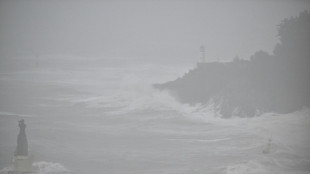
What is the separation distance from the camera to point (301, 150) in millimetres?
37938

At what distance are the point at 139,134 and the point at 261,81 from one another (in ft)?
50.6

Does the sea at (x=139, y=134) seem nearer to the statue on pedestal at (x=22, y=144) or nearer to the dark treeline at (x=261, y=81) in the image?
the dark treeline at (x=261, y=81)

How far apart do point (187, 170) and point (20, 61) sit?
7674 centimetres

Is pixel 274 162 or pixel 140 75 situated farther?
pixel 140 75

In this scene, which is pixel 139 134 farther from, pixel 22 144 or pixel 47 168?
pixel 22 144

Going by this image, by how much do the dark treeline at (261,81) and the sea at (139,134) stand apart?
1.25 metres

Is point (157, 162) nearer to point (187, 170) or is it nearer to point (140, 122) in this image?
point (187, 170)

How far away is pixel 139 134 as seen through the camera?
43.1 meters

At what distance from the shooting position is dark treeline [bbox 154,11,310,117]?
163 feet

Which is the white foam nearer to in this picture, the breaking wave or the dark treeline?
the breaking wave

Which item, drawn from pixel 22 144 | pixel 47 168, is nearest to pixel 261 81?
pixel 47 168

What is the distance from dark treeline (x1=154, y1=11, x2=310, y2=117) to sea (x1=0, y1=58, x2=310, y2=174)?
4.10 ft

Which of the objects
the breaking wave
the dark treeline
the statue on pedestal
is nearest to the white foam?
the breaking wave

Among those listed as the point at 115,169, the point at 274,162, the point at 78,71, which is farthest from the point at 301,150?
A: the point at 78,71
